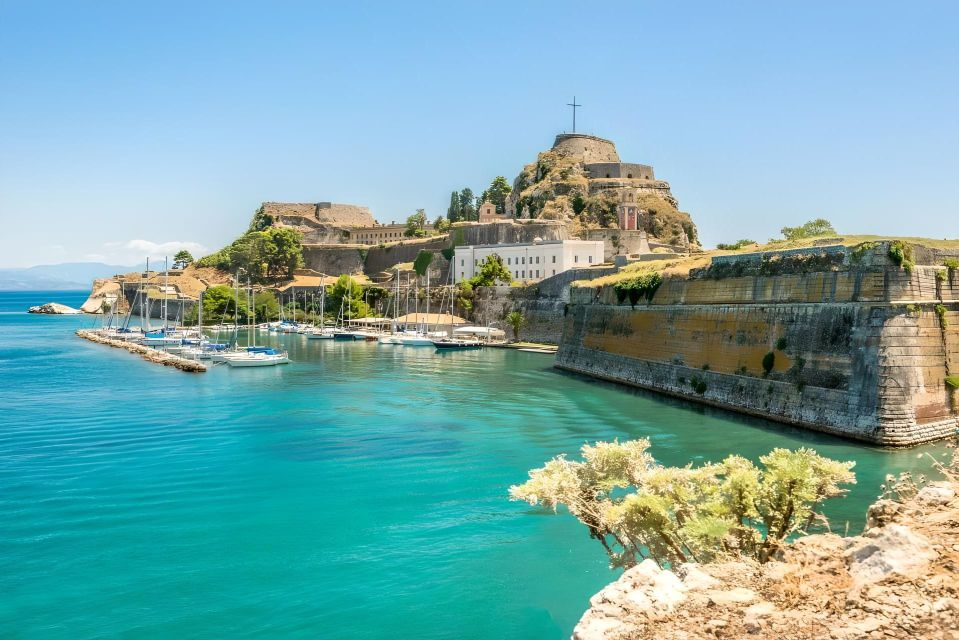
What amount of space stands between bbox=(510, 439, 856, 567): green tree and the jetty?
35064mm

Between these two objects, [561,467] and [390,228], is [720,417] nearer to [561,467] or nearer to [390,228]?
[561,467]

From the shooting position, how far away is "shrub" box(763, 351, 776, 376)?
79.0 ft

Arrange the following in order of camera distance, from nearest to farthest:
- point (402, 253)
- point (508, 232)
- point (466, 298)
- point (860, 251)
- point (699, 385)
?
point (860, 251), point (699, 385), point (466, 298), point (508, 232), point (402, 253)

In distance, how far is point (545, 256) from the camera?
6244 cm

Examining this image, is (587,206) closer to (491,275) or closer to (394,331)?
(491,275)

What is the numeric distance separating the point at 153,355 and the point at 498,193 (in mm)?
51223

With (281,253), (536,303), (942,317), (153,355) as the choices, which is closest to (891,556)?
(942,317)

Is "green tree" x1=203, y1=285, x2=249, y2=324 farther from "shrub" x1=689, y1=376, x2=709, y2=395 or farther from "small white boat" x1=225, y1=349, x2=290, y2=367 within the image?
"shrub" x1=689, y1=376, x2=709, y2=395

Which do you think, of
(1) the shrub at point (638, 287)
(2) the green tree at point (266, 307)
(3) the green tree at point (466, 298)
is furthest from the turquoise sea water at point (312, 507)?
(2) the green tree at point (266, 307)

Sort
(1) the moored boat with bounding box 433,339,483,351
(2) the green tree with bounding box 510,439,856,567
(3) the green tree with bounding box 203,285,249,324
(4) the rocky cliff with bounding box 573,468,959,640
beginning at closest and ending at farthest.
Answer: (4) the rocky cliff with bounding box 573,468,959,640
(2) the green tree with bounding box 510,439,856,567
(1) the moored boat with bounding box 433,339,483,351
(3) the green tree with bounding box 203,285,249,324

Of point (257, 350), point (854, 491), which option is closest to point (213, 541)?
point (854, 491)

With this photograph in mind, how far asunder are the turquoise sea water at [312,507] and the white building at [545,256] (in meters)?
30.2

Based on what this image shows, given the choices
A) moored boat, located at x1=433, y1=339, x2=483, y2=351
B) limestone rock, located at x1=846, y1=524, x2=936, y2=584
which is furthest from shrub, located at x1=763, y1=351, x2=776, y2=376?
moored boat, located at x1=433, y1=339, x2=483, y2=351

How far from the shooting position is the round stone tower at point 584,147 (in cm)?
7950
